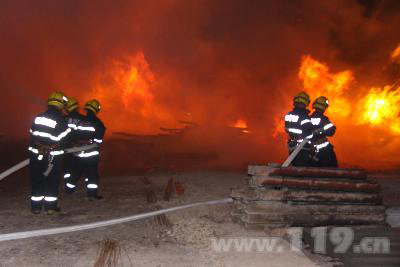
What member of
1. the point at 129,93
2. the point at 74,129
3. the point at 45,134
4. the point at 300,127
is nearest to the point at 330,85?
the point at 129,93

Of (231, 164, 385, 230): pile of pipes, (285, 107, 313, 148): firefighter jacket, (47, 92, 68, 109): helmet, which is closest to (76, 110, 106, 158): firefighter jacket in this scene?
(47, 92, 68, 109): helmet

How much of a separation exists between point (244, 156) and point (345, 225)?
12.0 metres

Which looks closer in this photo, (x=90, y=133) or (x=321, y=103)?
(x=321, y=103)

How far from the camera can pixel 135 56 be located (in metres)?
21.6

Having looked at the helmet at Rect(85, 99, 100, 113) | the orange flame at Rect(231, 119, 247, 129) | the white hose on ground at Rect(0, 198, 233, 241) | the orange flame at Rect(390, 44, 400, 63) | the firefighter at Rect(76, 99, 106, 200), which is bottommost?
the white hose on ground at Rect(0, 198, 233, 241)

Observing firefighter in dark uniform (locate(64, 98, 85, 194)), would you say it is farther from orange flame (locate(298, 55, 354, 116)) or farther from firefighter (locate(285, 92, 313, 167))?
orange flame (locate(298, 55, 354, 116))

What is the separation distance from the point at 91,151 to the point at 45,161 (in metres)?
1.30

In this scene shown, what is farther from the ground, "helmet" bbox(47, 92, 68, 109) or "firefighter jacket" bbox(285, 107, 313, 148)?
"helmet" bbox(47, 92, 68, 109)

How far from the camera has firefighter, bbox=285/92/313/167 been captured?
6852mm

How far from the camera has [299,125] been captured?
6.90 metres

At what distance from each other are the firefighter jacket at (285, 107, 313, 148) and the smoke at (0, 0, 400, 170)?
1176 cm

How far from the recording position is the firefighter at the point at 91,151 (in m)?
7.33

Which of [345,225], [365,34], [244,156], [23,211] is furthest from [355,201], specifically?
[365,34]

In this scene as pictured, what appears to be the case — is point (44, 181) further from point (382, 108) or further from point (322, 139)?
point (382, 108)
